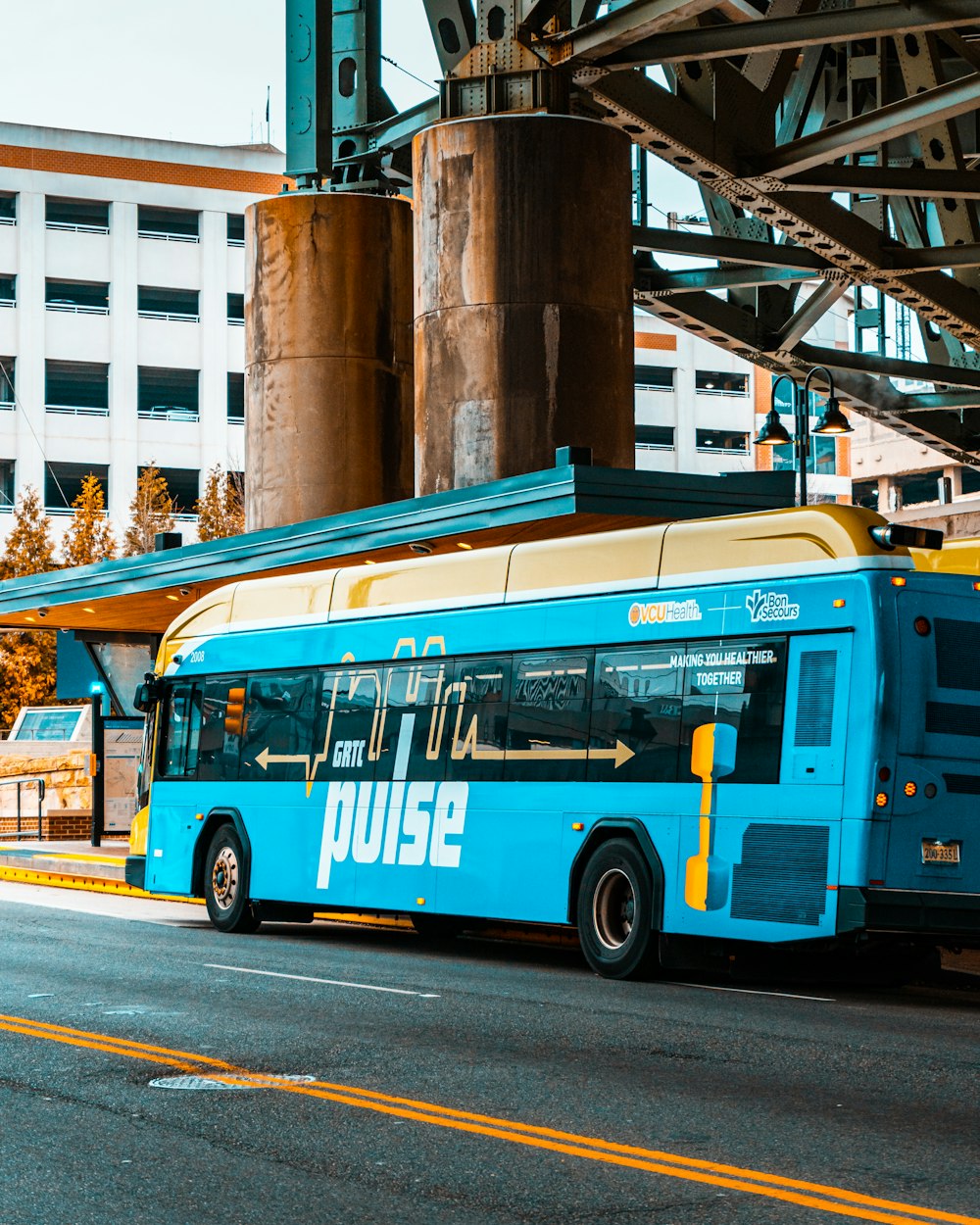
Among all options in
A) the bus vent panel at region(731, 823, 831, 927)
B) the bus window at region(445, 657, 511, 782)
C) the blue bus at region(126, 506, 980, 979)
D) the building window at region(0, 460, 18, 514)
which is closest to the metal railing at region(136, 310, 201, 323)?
the building window at region(0, 460, 18, 514)

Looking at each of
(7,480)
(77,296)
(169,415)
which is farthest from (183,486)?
(77,296)

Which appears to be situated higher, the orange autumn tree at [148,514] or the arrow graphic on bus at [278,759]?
the orange autumn tree at [148,514]

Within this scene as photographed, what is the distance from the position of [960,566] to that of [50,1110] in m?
9.95

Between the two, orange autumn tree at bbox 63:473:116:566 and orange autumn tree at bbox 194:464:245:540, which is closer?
orange autumn tree at bbox 63:473:116:566

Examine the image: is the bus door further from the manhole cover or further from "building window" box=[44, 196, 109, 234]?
"building window" box=[44, 196, 109, 234]

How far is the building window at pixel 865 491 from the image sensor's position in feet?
284

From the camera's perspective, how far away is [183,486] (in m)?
72.9

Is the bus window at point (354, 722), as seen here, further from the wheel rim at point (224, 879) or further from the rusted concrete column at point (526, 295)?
the rusted concrete column at point (526, 295)

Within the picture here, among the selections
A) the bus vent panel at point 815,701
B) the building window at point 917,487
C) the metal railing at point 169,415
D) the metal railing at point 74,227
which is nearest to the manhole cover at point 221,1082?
the bus vent panel at point 815,701

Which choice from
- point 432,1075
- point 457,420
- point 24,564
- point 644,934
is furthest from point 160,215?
point 432,1075

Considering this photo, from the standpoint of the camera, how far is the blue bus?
1359 centimetres

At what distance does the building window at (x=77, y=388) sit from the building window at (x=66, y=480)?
78.5 inches

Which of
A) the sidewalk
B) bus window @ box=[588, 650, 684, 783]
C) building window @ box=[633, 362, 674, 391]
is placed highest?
building window @ box=[633, 362, 674, 391]

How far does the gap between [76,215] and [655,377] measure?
89.6ft
